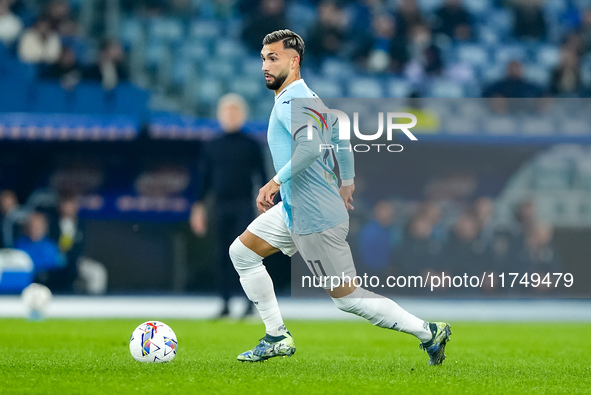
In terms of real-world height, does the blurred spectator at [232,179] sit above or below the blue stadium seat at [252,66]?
below

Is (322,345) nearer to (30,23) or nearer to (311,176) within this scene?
(311,176)

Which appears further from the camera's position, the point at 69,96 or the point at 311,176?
the point at 69,96

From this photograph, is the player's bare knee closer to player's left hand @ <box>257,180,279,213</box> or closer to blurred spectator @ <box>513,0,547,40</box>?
player's left hand @ <box>257,180,279,213</box>

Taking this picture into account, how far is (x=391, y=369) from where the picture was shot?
5578mm

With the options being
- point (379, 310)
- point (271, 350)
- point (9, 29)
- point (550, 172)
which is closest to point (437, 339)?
point (379, 310)

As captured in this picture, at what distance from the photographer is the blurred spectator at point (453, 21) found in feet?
55.4

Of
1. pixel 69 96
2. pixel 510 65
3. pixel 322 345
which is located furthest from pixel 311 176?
pixel 510 65

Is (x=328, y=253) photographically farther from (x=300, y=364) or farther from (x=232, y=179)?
(x=232, y=179)

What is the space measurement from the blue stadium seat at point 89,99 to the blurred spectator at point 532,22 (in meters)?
8.16

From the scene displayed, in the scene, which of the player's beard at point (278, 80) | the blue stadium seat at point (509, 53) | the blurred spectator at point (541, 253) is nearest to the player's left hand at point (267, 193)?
the player's beard at point (278, 80)

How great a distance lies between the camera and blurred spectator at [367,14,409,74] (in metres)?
15.9

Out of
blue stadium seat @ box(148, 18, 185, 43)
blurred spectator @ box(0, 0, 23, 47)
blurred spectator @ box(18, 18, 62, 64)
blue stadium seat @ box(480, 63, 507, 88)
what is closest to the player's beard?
blurred spectator @ box(18, 18, 62, 64)

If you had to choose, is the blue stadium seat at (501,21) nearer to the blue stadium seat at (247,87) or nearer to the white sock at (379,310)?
the blue stadium seat at (247,87)

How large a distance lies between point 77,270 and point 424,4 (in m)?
8.69
